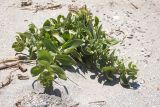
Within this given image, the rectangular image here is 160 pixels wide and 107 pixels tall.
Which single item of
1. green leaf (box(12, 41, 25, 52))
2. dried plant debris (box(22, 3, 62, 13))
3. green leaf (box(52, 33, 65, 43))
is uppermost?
green leaf (box(52, 33, 65, 43))

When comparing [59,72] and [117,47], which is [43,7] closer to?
[117,47]

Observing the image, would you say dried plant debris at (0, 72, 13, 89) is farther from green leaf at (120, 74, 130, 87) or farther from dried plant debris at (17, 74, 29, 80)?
green leaf at (120, 74, 130, 87)

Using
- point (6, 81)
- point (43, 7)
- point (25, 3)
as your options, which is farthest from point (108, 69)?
point (25, 3)

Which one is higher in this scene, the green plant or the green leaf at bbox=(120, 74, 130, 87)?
the green plant

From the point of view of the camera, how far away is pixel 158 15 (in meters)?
4.34

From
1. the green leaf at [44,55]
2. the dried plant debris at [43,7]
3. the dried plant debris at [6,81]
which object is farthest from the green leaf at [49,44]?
the dried plant debris at [43,7]

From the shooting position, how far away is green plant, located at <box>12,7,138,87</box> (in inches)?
121

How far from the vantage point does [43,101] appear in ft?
9.10

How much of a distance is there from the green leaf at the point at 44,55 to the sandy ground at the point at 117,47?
18 cm

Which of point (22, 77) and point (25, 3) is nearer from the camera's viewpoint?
point (22, 77)

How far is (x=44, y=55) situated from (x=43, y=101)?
378mm

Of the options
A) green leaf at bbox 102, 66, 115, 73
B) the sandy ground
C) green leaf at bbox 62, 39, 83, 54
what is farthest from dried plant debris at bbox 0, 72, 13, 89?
green leaf at bbox 102, 66, 115, 73

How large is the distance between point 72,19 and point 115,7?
1.02 metres

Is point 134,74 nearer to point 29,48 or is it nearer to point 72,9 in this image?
point 29,48
